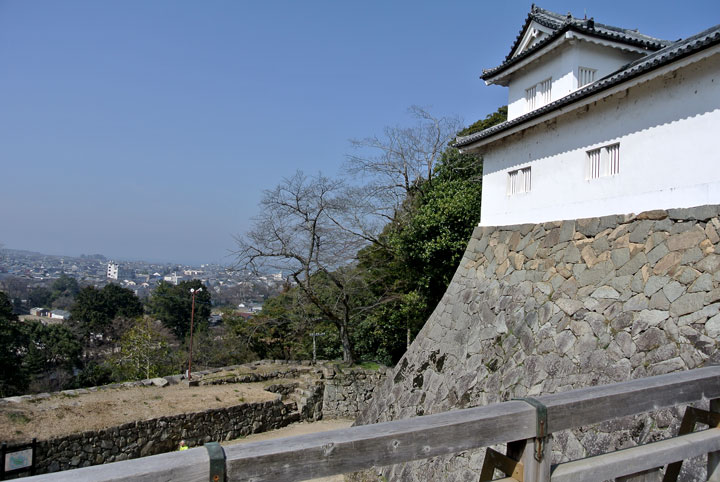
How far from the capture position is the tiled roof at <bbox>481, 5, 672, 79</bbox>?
9188 mm

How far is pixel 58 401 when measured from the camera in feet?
43.5

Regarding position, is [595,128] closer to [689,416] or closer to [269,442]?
[689,416]

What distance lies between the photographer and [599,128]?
780cm

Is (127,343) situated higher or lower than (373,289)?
lower

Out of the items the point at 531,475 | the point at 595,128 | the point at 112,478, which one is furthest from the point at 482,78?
the point at 112,478

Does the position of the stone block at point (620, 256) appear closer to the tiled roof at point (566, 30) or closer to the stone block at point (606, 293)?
the stone block at point (606, 293)

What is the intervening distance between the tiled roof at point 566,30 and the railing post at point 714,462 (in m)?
8.39

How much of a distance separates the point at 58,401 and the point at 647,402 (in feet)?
49.6

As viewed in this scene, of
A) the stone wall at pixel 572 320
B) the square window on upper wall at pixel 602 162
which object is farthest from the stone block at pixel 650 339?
the square window on upper wall at pixel 602 162

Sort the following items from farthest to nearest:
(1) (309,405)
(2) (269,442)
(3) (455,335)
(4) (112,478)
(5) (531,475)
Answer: (1) (309,405), (3) (455,335), (5) (531,475), (2) (269,442), (4) (112,478)

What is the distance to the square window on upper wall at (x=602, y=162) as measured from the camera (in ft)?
24.7

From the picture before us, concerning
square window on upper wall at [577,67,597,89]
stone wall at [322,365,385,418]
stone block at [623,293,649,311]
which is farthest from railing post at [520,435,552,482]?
stone wall at [322,365,385,418]

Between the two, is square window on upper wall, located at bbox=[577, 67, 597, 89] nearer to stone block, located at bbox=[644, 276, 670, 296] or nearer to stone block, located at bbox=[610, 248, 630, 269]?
stone block, located at bbox=[610, 248, 630, 269]

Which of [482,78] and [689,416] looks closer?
[689,416]
